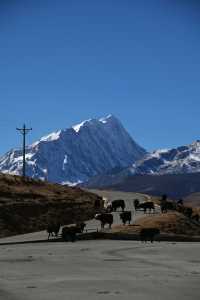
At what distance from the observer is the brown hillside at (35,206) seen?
216ft

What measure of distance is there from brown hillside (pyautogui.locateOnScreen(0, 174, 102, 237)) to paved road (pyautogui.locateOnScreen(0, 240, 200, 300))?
68.9ft

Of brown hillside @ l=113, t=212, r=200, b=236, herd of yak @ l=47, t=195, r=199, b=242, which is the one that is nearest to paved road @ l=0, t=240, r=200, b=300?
herd of yak @ l=47, t=195, r=199, b=242

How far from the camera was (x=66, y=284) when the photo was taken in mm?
23219

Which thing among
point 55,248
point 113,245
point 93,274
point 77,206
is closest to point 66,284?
point 93,274

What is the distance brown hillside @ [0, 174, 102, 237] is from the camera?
216 feet

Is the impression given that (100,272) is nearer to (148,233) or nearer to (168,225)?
(148,233)

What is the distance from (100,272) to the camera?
91.0 ft

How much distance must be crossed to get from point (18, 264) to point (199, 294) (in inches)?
466

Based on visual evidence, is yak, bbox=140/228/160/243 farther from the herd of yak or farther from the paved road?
the paved road

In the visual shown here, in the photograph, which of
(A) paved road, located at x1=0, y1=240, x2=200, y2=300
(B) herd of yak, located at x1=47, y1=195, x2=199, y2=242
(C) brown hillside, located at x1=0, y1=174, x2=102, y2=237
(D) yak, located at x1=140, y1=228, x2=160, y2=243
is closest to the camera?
(A) paved road, located at x1=0, y1=240, x2=200, y2=300

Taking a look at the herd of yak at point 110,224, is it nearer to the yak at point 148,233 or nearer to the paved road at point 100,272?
the yak at point 148,233

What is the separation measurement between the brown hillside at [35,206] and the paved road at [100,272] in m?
21.0

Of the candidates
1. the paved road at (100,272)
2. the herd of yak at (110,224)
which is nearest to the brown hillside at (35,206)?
the herd of yak at (110,224)

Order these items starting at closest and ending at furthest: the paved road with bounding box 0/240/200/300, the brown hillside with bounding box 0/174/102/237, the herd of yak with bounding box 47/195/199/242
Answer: the paved road with bounding box 0/240/200/300 < the herd of yak with bounding box 47/195/199/242 < the brown hillside with bounding box 0/174/102/237
